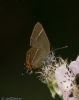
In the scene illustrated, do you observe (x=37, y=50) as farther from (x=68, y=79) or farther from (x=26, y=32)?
(x=26, y=32)

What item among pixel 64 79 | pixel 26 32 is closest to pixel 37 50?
pixel 64 79

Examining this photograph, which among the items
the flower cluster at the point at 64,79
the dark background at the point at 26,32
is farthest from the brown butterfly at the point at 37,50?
the dark background at the point at 26,32

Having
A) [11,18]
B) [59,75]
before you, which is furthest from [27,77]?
[59,75]

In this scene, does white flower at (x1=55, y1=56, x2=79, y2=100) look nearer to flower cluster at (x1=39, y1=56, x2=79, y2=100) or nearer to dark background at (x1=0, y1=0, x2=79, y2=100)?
flower cluster at (x1=39, y1=56, x2=79, y2=100)

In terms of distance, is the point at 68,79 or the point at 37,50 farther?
the point at 37,50

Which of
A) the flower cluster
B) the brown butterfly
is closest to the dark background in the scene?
the brown butterfly

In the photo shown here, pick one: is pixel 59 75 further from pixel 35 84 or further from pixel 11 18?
pixel 11 18

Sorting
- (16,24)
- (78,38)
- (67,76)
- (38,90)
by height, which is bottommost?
(67,76)

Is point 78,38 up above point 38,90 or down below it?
above
